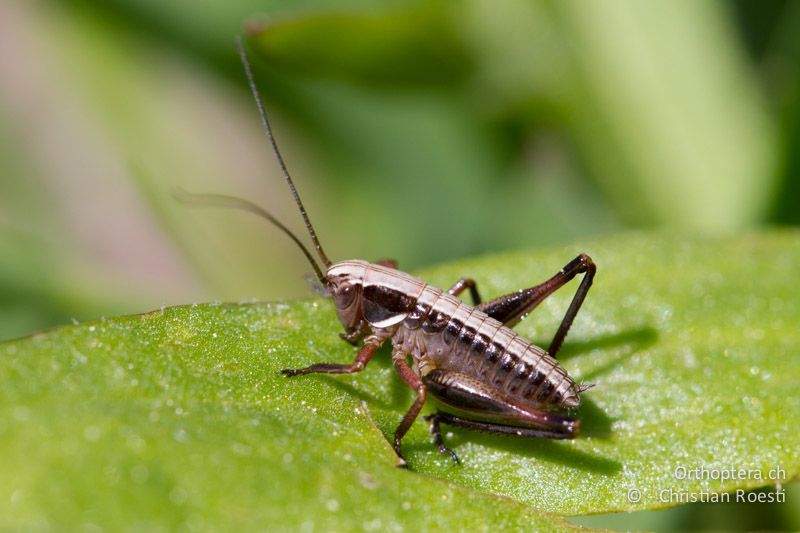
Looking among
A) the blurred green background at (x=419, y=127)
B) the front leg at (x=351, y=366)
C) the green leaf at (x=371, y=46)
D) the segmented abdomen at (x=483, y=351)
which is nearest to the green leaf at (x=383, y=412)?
the front leg at (x=351, y=366)

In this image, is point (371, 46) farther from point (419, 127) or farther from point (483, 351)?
point (483, 351)

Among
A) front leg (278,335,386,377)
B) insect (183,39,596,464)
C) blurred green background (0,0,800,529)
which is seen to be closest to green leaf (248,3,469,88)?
blurred green background (0,0,800,529)

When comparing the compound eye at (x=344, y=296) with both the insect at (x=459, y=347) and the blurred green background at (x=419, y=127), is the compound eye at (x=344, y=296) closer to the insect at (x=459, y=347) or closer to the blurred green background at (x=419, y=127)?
the insect at (x=459, y=347)

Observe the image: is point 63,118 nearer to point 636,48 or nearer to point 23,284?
point 23,284

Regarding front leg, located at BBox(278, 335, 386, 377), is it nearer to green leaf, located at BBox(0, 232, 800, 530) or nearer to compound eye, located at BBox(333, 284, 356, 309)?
green leaf, located at BBox(0, 232, 800, 530)

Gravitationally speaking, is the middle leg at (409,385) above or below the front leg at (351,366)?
below

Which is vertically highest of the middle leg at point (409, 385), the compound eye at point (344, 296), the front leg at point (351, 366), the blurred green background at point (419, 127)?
the blurred green background at point (419, 127)

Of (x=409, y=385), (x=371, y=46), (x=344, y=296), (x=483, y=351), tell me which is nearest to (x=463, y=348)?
(x=483, y=351)
